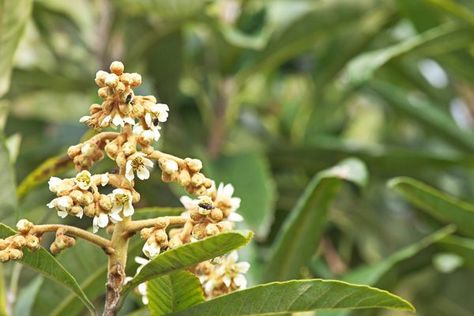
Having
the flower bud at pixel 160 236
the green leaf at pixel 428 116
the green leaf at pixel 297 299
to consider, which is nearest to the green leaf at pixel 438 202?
the green leaf at pixel 428 116

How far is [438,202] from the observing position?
159 cm

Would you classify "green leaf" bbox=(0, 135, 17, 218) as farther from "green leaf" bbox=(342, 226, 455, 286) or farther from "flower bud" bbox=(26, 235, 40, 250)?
"green leaf" bbox=(342, 226, 455, 286)

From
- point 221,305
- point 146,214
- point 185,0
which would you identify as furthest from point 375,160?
point 221,305

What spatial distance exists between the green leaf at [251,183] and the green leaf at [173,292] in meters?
0.69

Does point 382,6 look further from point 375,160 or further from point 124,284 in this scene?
point 124,284

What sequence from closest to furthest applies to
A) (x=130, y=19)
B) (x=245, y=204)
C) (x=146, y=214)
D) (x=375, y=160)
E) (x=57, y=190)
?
(x=57, y=190), (x=146, y=214), (x=245, y=204), (x=375, y=160), (x=130, y=19)

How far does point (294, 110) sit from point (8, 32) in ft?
3.41

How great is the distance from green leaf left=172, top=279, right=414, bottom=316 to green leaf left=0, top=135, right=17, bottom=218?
0.41m

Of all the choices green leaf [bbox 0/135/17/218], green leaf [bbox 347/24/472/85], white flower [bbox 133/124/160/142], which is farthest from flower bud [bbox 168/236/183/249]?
green leaf [bbox 347/24/472/85]

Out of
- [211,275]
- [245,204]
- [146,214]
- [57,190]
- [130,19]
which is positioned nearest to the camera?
[57,190]

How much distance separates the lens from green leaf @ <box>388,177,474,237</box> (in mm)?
1516

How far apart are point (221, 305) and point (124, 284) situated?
0.34 feet

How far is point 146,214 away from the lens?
1.15 meters

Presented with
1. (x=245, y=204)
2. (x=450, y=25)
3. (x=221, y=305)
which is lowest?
(x=221, y=305)
